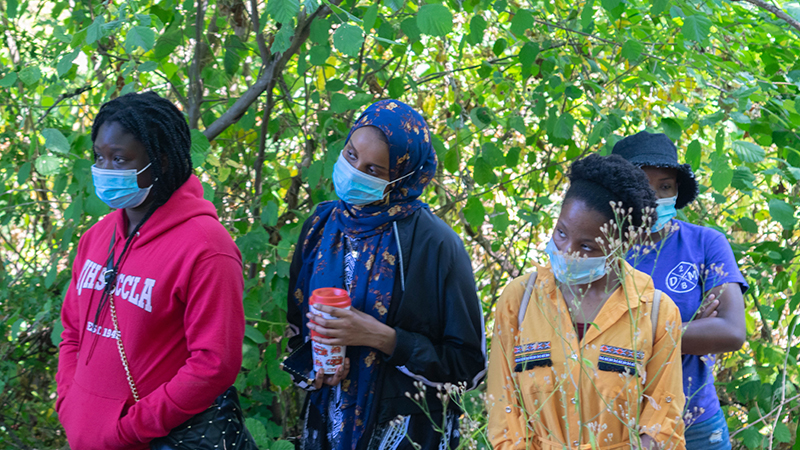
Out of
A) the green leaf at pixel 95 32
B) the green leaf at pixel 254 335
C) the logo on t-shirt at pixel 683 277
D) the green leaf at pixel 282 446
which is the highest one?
the green leaf at pixel 95 32

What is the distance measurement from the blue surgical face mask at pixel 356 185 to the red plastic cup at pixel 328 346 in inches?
12.1

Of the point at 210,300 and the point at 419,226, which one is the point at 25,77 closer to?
the point at 210,300

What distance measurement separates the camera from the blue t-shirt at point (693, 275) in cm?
192

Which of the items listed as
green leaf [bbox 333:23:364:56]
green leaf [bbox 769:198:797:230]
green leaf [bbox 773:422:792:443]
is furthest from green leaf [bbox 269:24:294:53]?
green leaf [bbox 773:422:792:443]

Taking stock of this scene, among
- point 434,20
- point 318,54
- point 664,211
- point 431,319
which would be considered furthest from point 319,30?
point 664,211

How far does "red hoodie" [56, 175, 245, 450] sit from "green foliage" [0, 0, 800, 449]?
0.48 metres

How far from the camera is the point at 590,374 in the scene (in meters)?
1.49

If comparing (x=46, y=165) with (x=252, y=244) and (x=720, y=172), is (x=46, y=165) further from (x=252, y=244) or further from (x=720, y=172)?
(x=720, y=172)

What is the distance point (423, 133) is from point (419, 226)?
0.30 metres

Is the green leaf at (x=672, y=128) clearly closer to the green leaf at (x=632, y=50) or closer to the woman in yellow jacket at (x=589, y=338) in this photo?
the green leaf at (x=632, y=50)

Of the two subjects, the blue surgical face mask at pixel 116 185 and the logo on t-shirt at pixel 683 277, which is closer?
the blue surgical face mask at pixel 116 185

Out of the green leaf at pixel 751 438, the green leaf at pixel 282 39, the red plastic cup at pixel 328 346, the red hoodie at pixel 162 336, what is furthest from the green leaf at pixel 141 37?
the green leaf at pixel 751 438

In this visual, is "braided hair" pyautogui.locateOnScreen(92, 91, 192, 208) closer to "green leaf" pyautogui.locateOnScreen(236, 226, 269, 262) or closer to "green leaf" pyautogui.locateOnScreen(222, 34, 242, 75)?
"green leaf" pyautogui.locateOnScreen(236, 226, 269, 262)

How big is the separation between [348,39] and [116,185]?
831 mm
